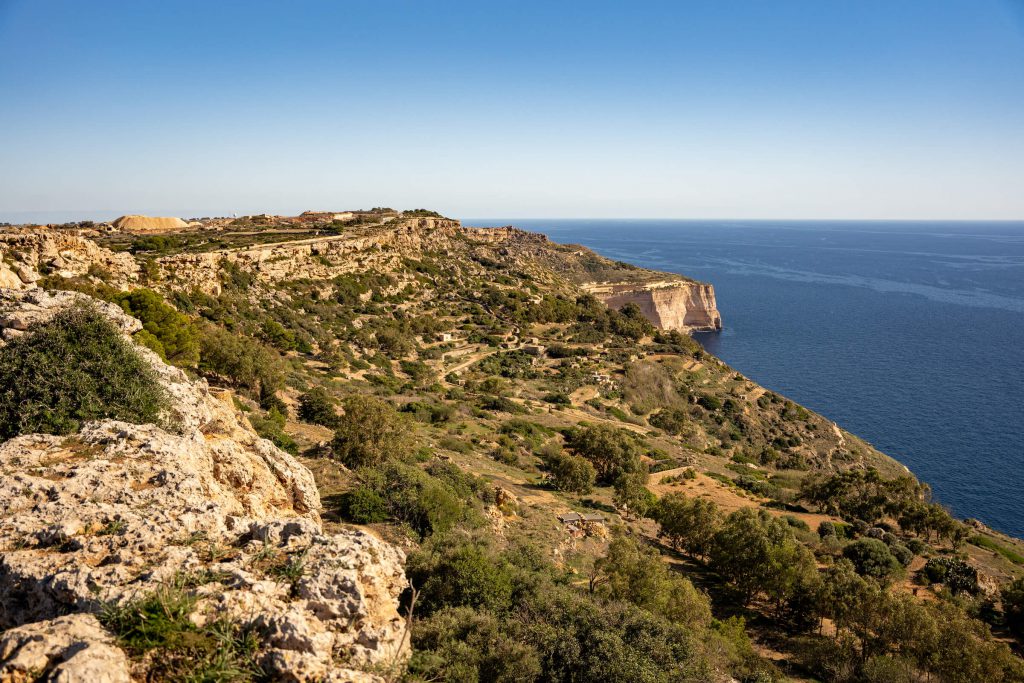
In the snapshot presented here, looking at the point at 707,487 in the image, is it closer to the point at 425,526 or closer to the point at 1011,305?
the point at 425,526

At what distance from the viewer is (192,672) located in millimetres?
4289

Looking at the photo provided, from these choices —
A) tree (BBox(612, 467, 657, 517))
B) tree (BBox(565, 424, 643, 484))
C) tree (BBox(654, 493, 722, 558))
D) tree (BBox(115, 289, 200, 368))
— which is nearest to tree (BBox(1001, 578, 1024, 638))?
tree (BBox(654, 493, 722, 558))

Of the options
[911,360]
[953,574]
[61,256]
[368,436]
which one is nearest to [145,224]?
[61,256]

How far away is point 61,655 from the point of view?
160 inches

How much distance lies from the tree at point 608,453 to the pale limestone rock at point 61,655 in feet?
86.5

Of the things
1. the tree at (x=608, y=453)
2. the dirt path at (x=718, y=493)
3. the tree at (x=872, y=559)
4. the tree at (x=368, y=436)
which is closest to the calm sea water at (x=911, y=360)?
the dirt path at (x=718, y=493)

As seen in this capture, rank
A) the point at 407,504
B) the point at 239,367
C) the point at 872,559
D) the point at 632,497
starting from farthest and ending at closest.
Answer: the point at 632,497 < the point at 239,367 < the point at 872,559 < the point at 407,504

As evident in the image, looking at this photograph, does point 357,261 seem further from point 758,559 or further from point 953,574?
point 953,574

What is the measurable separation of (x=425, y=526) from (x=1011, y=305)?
144 meters

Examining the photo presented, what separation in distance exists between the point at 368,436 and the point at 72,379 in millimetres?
9642

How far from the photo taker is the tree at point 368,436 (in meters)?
17.5

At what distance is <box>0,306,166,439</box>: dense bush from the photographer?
895 centimetres

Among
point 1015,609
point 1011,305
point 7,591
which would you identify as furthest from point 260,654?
point 1011,305

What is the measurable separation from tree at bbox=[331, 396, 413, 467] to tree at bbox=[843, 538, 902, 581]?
19.5 m
